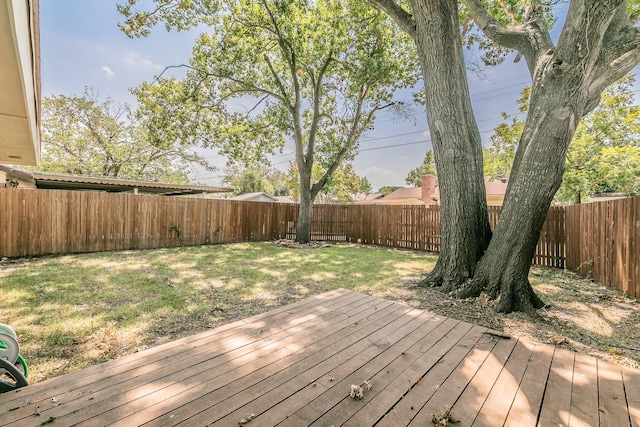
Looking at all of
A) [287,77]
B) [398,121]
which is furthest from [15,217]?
[398,121]

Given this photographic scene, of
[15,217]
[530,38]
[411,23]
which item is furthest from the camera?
[15,217]

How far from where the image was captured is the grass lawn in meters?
2.49

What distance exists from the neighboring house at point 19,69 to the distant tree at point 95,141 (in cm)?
1225

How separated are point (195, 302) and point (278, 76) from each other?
9.44m

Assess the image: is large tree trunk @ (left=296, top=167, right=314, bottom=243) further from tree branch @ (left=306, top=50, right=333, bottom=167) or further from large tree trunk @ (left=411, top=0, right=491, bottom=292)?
large tree trunk @ (left=411, top=0, right=491, bottom=292)

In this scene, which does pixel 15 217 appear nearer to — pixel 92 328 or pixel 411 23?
pixel 92 328

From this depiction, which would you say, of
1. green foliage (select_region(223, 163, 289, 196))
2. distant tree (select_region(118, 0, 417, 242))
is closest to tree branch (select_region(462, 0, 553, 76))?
distant tree (select_region(118, 0, 417, 242))

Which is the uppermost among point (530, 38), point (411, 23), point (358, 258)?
point (411, 23)

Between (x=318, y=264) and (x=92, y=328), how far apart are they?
425cm

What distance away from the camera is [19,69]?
5.93 ft

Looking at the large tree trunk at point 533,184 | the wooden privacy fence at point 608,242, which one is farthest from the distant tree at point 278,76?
the wooden privacy fence at point 608,242

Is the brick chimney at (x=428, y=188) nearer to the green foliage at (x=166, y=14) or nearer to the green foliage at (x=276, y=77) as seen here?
the green foliage at (x=276, y=77)

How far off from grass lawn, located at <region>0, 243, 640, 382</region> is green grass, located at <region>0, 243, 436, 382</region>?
0.01 metres

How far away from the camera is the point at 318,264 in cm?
636
